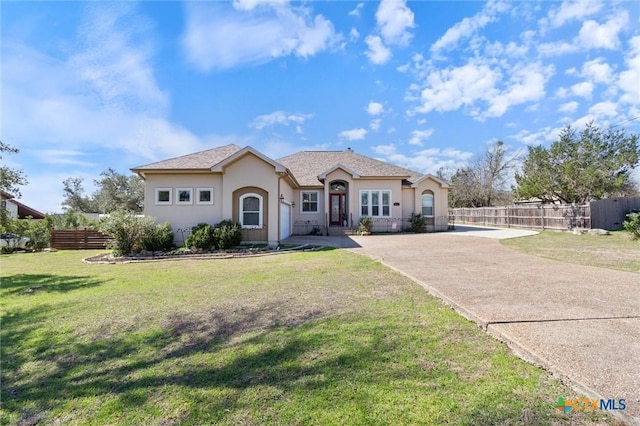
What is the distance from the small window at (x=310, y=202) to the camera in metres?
22.0

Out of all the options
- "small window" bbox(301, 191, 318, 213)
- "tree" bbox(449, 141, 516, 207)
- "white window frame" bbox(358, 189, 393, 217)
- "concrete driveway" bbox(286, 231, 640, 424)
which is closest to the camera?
"concrete driveway" bbox(286, 231, 640, 424)

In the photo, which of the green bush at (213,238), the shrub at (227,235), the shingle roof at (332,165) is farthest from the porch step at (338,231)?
the green bush at (213,238)

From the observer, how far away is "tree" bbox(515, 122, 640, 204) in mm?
23969

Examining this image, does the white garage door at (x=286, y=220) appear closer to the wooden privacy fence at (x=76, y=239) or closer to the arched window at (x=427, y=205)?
the wooden privacy fence at (x=76, y=239)

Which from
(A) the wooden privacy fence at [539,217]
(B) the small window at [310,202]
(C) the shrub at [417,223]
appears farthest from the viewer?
(B) the small window at [310,202]

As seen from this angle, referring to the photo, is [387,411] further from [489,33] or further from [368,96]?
[368,96]

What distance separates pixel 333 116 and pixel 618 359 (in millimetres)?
20461

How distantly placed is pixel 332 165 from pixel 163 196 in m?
13.0

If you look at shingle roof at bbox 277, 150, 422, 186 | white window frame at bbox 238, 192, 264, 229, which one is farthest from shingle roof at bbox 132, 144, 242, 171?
shingle roof at bbox 277, 150, 422, 186

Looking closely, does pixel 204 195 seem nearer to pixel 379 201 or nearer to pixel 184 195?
pixel 184 195

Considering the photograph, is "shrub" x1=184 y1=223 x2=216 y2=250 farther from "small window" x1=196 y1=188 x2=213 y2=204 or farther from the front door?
the front door

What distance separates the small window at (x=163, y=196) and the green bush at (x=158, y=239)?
2.03 m

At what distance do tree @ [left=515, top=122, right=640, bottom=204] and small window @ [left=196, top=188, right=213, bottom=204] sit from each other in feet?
86.9

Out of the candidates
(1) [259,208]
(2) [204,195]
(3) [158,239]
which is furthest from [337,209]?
(3) [158,239]
